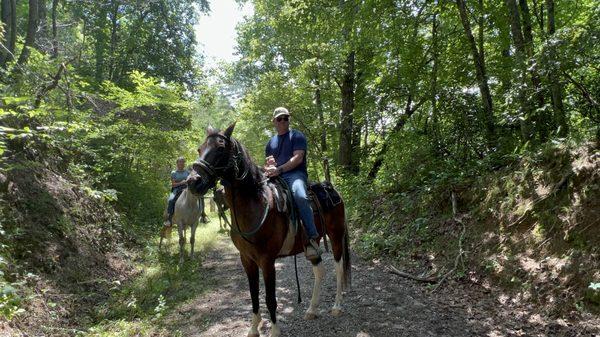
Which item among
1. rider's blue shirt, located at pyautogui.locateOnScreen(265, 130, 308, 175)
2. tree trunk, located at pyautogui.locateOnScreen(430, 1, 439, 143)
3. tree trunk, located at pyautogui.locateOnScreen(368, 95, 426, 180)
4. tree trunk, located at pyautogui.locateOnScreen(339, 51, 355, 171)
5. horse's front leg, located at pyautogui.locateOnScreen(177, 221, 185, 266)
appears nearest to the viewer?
rider's blue shirt, located at pyautogui.locateOnScreen(265, 130, 308, 175)

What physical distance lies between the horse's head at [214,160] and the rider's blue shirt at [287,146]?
1.05m

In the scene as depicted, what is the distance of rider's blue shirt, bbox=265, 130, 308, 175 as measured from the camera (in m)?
5.07

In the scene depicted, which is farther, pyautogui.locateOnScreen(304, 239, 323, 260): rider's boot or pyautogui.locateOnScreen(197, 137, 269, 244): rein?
pyautogui.locateOnScreen(304, 239, 323, 260): rider's boot

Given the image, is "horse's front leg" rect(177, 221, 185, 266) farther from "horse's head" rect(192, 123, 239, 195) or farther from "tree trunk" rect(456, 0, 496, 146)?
"tree trunk" rect(456, 0, 496, 146)

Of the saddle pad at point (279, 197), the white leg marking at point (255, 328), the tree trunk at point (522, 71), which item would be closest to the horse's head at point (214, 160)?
the saddle pad at point (279, 197)

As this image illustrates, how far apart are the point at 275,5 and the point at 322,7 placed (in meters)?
9.05

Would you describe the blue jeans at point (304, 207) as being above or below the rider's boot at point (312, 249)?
above

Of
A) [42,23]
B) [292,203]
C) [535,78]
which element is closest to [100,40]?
[42,23]

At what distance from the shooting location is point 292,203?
4.89 m

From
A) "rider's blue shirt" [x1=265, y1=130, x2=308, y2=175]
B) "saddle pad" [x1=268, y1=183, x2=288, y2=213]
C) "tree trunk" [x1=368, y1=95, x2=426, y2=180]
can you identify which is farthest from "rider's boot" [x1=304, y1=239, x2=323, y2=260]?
"tree trunk" [x1=368, y1=95, x2=426, y2=180]

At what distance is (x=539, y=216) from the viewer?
579 cm

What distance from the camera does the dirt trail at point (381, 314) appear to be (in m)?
4.69

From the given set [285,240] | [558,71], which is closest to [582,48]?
[558,71]

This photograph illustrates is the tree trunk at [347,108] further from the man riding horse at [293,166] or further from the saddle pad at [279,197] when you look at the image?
the saddle pad at [279,197]
